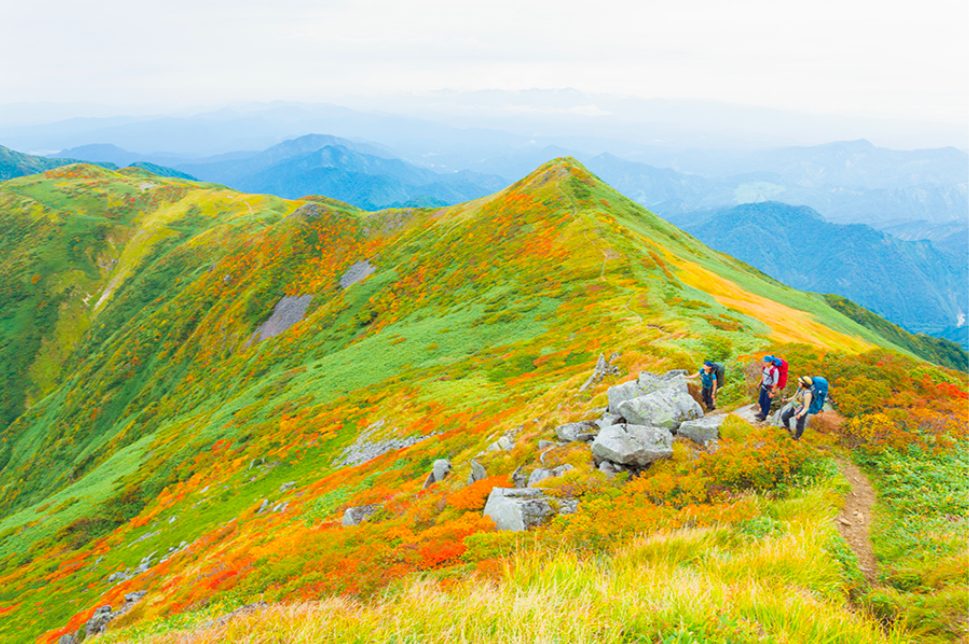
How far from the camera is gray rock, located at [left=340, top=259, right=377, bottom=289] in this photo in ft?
321

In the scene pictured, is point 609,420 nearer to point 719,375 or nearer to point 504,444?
point 719,375

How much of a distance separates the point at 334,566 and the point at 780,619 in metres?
13.1

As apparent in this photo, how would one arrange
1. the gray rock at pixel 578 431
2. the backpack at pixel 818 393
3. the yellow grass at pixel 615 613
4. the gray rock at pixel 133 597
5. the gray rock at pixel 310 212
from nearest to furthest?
1. the yellow grass at pixel 615 613
2. the backpack at pixel 818 393
3. the gray rock at pixel 578 431
4. the gray rock at pixel 133 597
5. the gray rock at pixel 310 212

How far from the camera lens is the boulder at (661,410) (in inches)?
572

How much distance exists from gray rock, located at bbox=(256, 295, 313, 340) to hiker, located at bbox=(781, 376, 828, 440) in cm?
8960

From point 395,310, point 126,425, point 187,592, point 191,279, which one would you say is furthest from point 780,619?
point 191,279

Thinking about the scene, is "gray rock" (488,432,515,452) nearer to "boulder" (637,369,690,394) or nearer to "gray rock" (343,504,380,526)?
"gray rock" (343,504,380,526)

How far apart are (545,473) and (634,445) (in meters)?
2.95

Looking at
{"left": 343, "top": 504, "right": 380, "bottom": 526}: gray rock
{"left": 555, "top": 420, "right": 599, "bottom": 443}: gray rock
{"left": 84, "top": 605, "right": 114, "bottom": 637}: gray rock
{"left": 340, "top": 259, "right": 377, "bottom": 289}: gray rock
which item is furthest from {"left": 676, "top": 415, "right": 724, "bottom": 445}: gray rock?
{"left": 340, "top": 259, "right": 377, "bottom": 289}: gray rock

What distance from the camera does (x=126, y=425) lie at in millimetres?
77625

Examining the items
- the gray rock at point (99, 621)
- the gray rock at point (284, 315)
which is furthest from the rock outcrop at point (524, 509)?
the gray rock at point (284, 315)

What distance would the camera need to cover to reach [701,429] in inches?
532

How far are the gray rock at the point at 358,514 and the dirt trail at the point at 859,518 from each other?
51.7 feet

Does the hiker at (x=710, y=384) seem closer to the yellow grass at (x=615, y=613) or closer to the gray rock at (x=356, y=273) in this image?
the yellow grass at (x=615, y=613)
